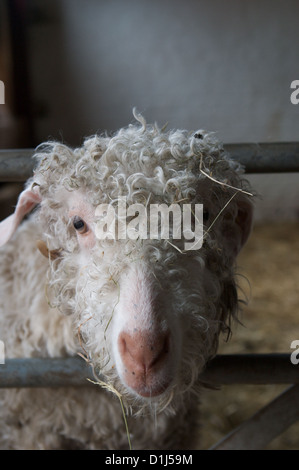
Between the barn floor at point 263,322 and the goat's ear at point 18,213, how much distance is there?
732 mm

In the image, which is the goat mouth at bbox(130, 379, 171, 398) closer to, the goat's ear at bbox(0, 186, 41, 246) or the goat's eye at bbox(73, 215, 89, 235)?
the goat's eye at bbox(73, 215, 89, 235)

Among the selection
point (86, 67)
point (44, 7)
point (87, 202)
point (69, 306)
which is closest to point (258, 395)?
point (69, 306)

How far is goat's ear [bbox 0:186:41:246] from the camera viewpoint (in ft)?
4.90

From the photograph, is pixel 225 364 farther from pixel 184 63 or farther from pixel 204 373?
pixel 184 63

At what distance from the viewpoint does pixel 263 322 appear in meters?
3.79

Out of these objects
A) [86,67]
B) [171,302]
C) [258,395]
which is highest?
[86,67]

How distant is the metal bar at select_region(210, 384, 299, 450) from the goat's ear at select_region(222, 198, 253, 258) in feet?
1.81

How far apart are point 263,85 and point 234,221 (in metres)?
4.79

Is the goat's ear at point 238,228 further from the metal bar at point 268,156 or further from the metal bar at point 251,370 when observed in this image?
the metal bar at point 251,370

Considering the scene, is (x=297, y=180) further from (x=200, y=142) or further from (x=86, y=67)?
(x=200, y=142)

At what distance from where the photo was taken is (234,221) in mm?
1537

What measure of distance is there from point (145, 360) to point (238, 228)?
2.25ft

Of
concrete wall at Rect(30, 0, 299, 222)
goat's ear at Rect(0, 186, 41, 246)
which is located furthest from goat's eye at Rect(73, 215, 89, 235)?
concrete wall at Rect(30, 0, 299, 222)

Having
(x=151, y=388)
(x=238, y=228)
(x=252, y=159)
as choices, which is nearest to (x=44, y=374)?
(x=151, y=388)
